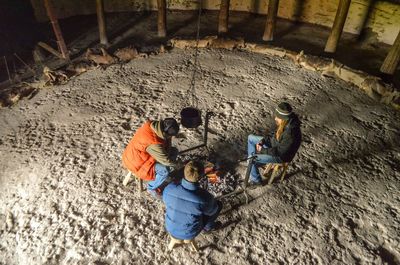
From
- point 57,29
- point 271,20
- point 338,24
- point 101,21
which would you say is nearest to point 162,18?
point 101,21

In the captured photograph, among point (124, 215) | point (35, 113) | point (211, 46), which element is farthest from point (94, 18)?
point (124, 215)

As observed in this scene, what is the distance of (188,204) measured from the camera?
10.8ft

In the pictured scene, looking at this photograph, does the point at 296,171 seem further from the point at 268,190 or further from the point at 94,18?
the point at 94,18

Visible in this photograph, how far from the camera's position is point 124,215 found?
4270mm

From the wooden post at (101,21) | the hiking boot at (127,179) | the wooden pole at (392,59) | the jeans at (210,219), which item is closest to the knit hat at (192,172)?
the jeans at (210,219)

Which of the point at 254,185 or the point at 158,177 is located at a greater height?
the point at 158,177

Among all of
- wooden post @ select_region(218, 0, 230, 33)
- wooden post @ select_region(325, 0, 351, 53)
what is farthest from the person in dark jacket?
wooden post @ select_region(218, 0, 230, 33)

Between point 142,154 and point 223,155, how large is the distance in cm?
152

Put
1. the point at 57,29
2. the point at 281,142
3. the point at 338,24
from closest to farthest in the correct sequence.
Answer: the point at 281,142, the point at 57,29, the point at 338,24

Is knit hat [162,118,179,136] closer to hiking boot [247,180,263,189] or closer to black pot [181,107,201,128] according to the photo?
black pot [181,107,201,128]

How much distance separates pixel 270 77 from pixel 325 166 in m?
2.49

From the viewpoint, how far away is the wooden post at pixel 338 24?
7441 mm

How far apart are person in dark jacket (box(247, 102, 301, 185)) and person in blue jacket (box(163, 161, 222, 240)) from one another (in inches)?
44.6

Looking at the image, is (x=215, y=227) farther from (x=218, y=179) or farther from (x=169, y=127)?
(x=169, y=127)
